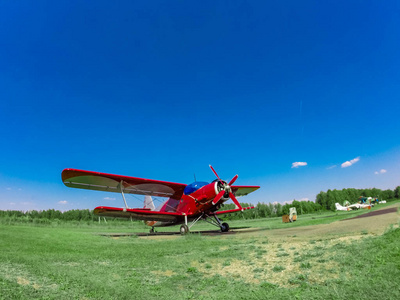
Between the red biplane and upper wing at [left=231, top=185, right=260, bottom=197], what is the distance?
4.99 meters

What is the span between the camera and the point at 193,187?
19.5 metres

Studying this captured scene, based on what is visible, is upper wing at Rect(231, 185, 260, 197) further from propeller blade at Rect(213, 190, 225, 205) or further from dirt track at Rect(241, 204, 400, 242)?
dirt track at Rect(241, 204, 400, 242)

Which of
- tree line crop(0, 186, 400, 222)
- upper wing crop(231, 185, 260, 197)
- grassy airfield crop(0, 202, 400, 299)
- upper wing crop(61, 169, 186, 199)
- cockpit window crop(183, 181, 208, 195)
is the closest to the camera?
grassy airfield crop(0, 202, 400, 299)

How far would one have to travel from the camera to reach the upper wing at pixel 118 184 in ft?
53.1

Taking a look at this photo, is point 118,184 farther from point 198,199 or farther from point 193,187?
point 198,199

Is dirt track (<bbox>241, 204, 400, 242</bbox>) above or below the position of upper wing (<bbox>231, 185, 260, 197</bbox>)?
below

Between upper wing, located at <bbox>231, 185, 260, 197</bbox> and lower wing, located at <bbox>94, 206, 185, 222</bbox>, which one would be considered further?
upper wing, located at <bbox>231, 185, 260, 197</bbox>

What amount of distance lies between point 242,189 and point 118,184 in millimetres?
13744

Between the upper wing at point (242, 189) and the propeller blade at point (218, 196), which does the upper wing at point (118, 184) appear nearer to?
the propeller blade at point (218, 196)

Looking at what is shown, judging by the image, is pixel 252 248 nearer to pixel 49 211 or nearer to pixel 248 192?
pixel 248 192

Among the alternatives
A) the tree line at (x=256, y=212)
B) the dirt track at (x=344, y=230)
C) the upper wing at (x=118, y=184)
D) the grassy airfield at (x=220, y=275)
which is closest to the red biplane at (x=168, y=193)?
the upper wing at (x=118, y=184)

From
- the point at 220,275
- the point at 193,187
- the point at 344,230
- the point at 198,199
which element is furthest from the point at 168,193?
the point at 220,275

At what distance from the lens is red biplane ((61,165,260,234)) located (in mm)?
16875

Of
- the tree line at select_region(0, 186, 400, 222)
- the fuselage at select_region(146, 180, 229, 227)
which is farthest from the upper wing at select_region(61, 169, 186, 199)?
the tree line at select_region(0, 186, 400, 222)
